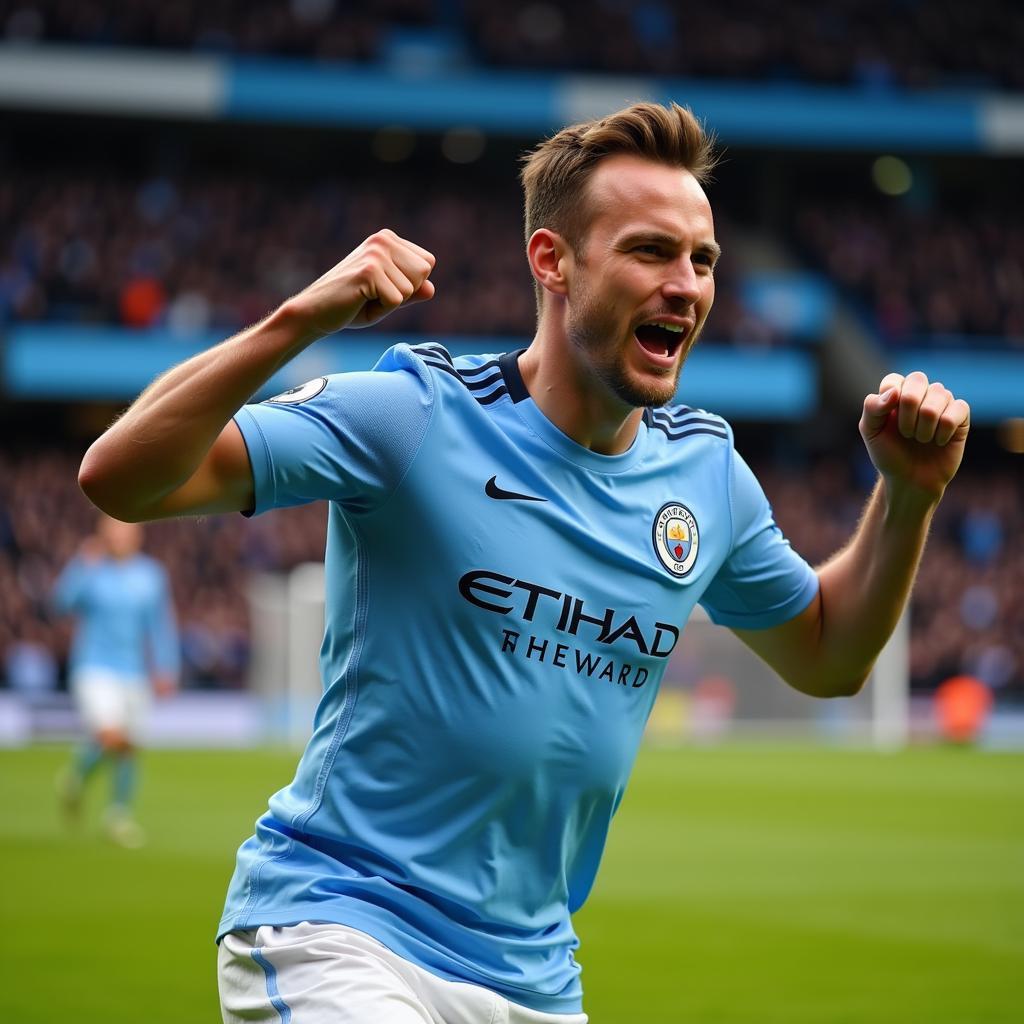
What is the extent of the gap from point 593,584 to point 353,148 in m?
34.5

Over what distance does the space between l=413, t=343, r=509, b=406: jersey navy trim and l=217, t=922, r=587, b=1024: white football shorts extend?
1.00 metres

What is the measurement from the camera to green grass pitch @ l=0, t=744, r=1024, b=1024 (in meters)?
7.41

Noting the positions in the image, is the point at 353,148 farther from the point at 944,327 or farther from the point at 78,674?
the point at 78,674

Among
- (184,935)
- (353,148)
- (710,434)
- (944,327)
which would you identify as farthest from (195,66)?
(710,434)

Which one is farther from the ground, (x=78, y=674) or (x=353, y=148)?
(x=353, y=148)

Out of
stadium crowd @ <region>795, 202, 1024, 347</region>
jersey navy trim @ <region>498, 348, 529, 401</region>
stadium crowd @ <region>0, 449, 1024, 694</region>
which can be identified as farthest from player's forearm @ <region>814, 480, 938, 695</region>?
stadium crowd @ <region>795, 202, 1024, 347</region>

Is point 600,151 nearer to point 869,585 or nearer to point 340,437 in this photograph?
point 340,437

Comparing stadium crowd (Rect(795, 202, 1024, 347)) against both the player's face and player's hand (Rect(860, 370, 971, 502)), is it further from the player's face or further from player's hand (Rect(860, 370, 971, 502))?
the player's face

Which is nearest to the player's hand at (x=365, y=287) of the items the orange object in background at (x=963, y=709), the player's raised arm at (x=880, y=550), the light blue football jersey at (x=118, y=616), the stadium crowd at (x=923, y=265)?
the player's raised arm at (x=880, y=550)

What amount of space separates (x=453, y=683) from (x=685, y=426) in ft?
2.72

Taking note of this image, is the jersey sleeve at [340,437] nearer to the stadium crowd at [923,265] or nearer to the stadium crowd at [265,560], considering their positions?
the stadium crowd at [265,560]

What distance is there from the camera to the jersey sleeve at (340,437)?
283 centimetres

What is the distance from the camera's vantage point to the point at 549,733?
306 cm

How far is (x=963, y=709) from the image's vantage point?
87.1 ft
